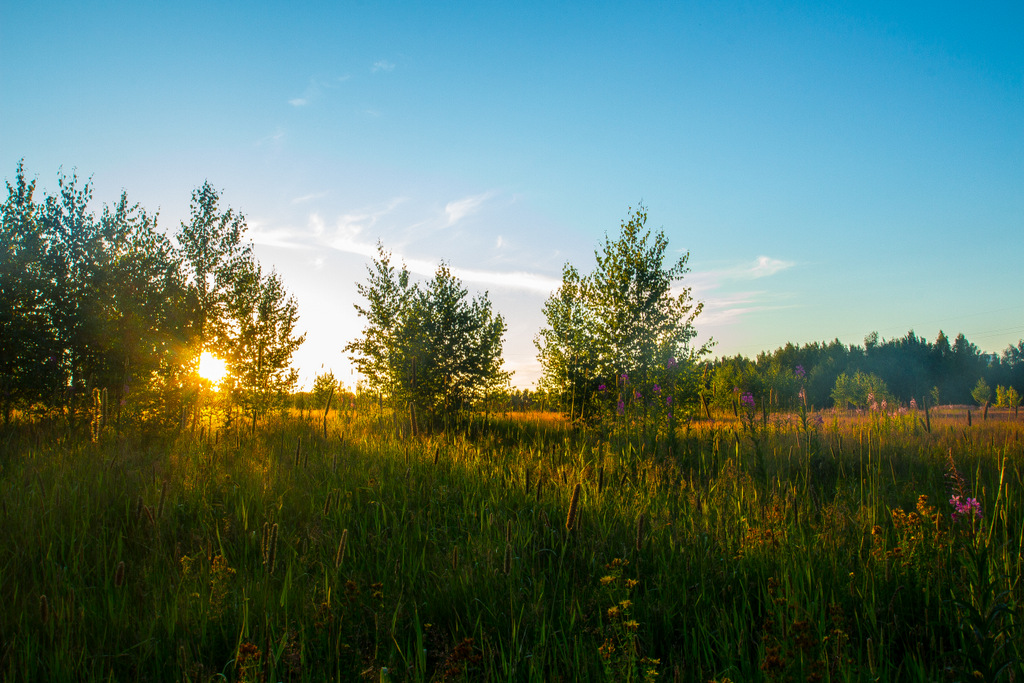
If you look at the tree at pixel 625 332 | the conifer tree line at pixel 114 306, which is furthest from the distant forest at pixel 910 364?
the conifer tree line at pixel 114 306

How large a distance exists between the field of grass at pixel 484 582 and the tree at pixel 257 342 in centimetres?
866

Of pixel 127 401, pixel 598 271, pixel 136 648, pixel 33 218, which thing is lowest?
pixel 136 648

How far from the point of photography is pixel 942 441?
8.77 m

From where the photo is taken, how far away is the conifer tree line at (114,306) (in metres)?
11.8

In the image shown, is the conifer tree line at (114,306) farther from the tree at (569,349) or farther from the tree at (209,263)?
the tree at (569,349)

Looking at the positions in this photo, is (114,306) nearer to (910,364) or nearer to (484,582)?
(484,582)

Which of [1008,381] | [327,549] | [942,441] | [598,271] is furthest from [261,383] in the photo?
[1008,381]

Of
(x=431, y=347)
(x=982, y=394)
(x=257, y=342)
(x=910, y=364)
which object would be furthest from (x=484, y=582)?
(x=910, y=364)

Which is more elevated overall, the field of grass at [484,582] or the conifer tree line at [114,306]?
the conifer tree line at [114,306]

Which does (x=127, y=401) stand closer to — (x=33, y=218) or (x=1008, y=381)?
(x=33, y=218)

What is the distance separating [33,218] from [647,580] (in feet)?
57.4

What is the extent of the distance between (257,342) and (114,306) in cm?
360

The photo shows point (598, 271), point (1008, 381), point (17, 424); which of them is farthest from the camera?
point (1008, 381)

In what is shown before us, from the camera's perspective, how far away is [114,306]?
40.5 feet
